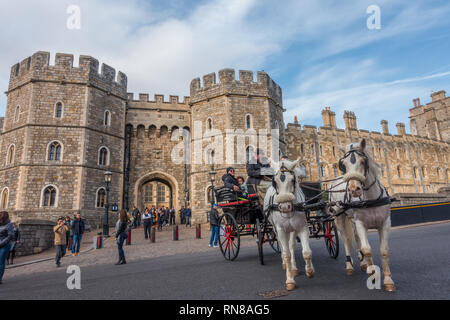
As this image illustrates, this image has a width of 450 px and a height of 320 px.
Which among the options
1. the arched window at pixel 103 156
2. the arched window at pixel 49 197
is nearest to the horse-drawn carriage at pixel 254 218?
the arched window at pixel 49 197

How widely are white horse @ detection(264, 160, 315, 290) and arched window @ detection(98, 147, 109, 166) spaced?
60.1ft

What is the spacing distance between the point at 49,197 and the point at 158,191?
31.8 ft

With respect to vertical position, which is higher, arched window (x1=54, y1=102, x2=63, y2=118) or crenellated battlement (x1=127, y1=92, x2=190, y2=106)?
crenellated battlement (x1=127, y1=92, x2=190, y2=106)

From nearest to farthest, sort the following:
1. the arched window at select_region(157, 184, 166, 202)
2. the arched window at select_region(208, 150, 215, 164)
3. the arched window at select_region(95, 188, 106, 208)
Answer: the arched window at select_region(95, 188, 106, 208) < the arched window at select_region(208, 150, 215, 164) < the arched window at select_region(157, 184, 166, 202)

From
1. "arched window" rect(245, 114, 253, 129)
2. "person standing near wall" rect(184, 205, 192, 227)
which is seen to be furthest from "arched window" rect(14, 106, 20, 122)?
"arched window" rect(245, 114, 253, 129)

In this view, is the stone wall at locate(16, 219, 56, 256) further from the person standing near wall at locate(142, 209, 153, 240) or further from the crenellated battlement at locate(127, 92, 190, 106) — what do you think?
the crenellated battlement at locate(127, 92, 190, 106)

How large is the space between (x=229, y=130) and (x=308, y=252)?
1619cm

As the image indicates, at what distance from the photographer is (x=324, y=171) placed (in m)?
29.4

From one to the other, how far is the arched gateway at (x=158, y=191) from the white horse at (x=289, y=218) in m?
19.5

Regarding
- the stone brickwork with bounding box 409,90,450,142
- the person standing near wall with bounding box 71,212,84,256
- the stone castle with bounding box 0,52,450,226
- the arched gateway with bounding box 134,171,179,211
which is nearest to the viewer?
the person standing near wall with bounding box 71,212,84,256

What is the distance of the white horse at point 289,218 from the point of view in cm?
362

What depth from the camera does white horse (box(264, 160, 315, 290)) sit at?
3.62 metres
